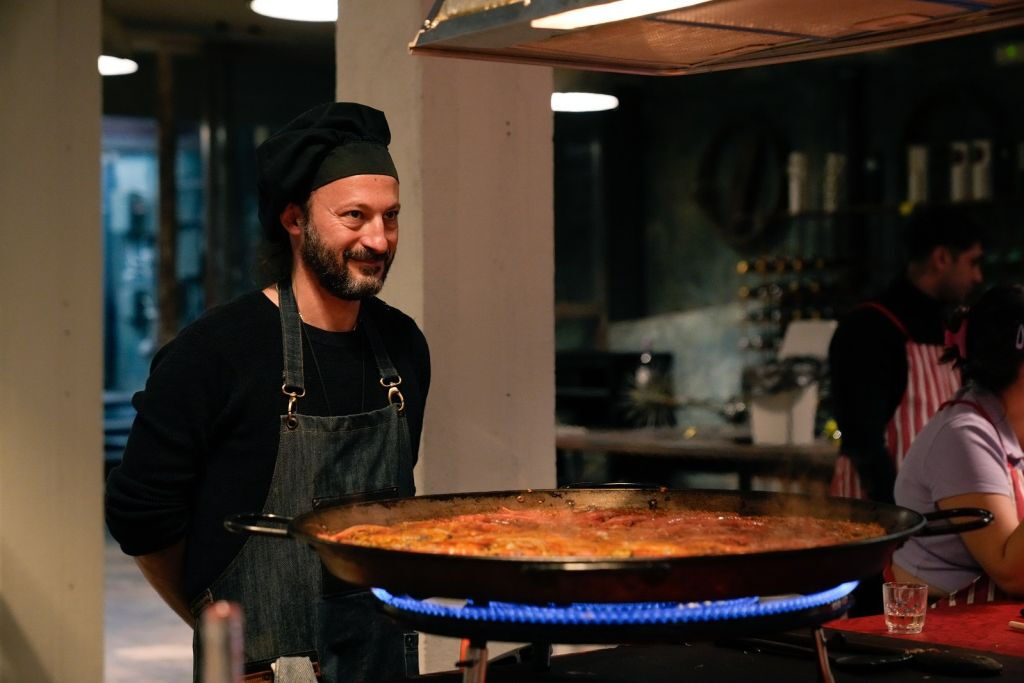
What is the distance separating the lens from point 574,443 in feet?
25.2

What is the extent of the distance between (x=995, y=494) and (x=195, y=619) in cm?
180

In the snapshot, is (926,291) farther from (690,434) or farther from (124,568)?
(124,568)

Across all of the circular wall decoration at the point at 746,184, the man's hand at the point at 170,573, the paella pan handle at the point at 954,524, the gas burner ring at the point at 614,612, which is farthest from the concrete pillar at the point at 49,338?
the circular wall decoration at the point at 746,184

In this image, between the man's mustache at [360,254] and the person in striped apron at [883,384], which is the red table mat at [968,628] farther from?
the person in striped apron at [883,384]

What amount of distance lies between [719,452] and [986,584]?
142 inches

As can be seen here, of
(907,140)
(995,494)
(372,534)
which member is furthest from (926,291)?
(907,140)

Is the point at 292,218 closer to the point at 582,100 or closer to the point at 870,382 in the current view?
the point at 870,382

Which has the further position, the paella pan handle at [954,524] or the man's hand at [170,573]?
the man's hand at [170,573]

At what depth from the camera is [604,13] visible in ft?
6.68

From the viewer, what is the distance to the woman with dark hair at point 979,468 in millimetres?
3068

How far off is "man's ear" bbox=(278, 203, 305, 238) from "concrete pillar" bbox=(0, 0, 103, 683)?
2.50 m

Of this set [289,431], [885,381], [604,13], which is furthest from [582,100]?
[604,13]

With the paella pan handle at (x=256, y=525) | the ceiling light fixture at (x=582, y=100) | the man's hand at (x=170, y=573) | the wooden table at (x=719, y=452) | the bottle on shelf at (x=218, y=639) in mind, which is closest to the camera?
the bottle on shelf at (x=218, y=639)

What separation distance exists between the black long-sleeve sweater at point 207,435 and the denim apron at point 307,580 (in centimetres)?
3
